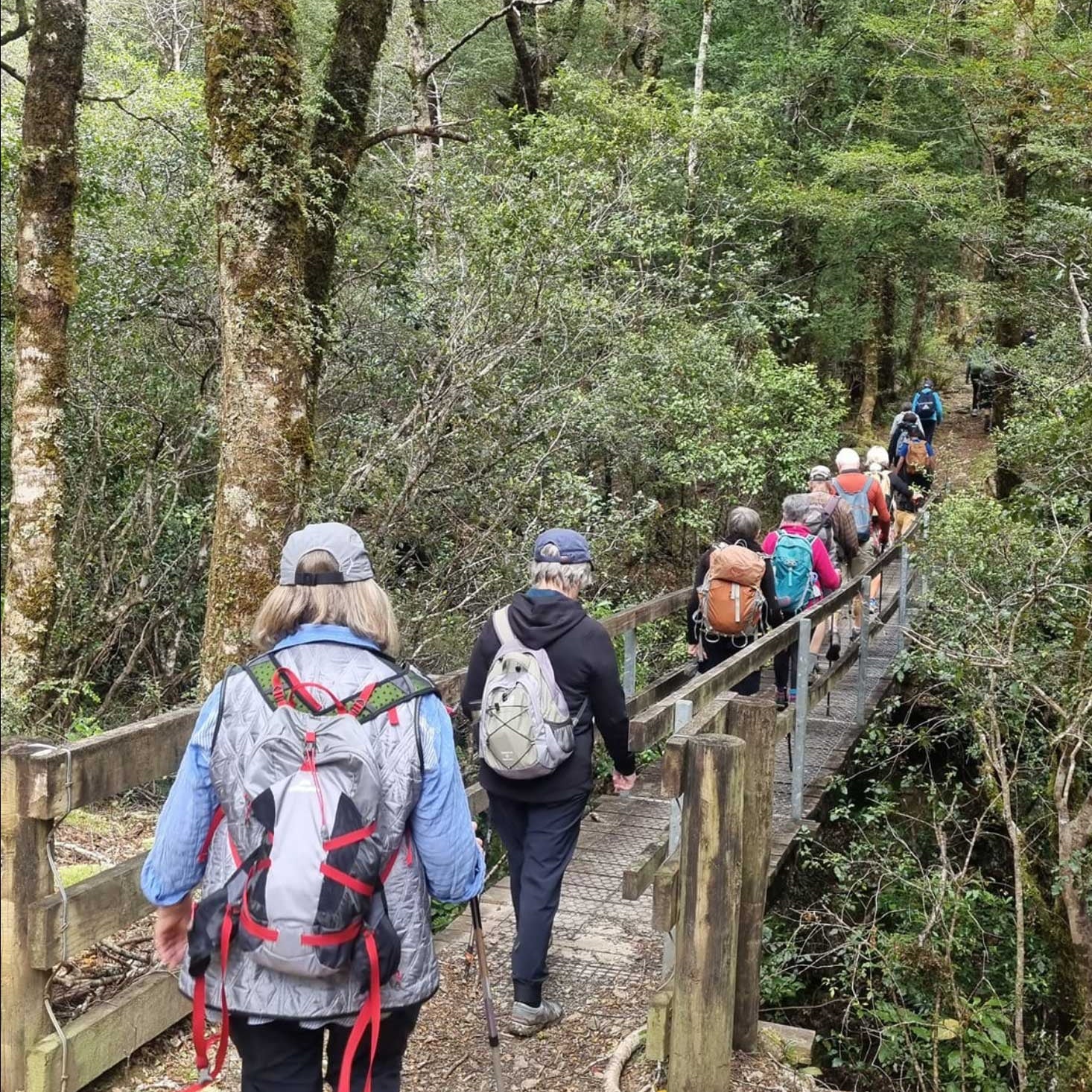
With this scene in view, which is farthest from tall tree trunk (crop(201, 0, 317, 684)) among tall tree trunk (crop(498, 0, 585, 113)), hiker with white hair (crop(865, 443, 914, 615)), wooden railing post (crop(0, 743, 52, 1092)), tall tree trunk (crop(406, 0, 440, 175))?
tall tree trunk (crop(498, 0, 585, 113))

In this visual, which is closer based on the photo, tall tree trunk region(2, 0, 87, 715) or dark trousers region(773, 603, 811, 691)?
tall tree trunk region(2, 0, 87, 715)

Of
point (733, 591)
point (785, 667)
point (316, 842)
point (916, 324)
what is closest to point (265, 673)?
point (316, 842)

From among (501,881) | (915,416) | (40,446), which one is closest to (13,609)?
(40,446)

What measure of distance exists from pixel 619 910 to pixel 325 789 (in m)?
3.62

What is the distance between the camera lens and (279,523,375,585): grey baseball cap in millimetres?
2672

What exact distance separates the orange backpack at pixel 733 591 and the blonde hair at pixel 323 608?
4543mm

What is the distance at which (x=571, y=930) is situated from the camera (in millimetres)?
5430

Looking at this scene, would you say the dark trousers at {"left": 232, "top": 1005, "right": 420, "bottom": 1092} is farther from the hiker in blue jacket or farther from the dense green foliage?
the hiker in blue jacket

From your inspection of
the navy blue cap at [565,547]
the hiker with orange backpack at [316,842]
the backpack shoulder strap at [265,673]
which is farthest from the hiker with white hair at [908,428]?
the backpack shoulder strap at [265,673]

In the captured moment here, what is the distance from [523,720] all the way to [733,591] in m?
3.21

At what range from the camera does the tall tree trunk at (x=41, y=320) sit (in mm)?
7320

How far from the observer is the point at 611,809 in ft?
23.7

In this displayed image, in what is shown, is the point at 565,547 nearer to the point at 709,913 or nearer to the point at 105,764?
the point at 709,913

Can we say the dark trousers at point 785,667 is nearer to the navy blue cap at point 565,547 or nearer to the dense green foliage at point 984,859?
the dense green foliage at point 984,859
